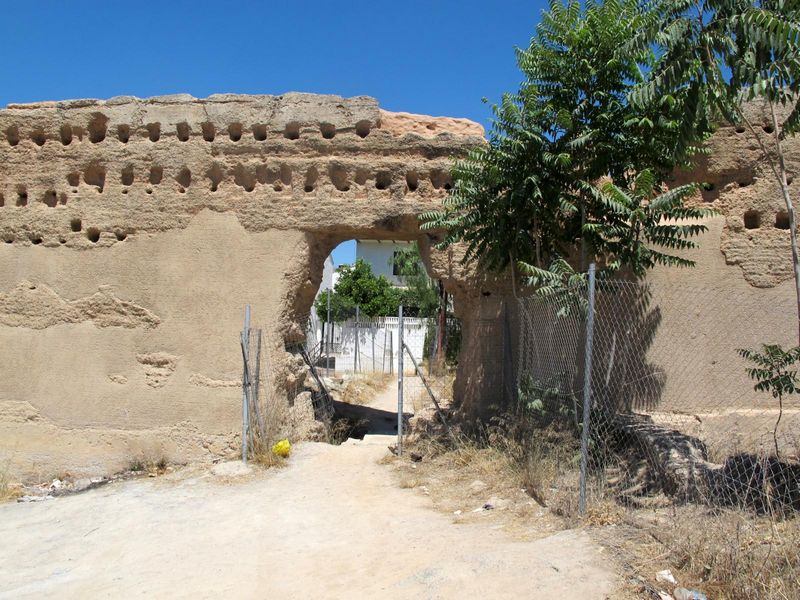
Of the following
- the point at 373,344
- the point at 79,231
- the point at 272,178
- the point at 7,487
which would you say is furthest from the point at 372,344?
the point at 7,487

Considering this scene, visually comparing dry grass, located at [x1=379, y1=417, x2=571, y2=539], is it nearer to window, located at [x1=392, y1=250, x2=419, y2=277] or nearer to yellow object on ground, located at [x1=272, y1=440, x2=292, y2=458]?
yellow object on ground, located at [x1=272, y1=440, x2=292, y2=458]

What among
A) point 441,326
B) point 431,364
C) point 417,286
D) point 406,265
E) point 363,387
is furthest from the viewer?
point 406,265

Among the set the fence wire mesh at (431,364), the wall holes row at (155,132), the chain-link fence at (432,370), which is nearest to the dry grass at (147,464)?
the chain-link fence at (432,370)

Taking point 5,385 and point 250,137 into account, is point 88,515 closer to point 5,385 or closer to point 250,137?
point 5,385

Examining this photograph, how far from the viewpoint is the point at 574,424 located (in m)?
6.45

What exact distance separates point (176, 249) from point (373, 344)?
11793mm

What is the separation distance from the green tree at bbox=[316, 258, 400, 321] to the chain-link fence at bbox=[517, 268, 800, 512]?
75.8ft

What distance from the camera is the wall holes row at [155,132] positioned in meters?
8.36

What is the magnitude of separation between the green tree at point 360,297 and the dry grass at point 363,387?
1077cm

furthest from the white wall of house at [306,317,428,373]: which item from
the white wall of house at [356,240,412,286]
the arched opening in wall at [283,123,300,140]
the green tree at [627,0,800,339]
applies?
the green tree at [627,0,800,339]

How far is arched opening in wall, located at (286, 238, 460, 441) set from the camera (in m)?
9.62

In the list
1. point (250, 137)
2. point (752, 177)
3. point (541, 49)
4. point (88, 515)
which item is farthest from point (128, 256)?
point (752, 177)

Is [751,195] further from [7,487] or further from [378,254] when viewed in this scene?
[378,254]

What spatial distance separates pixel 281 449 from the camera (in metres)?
7.59
